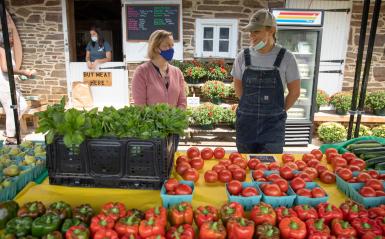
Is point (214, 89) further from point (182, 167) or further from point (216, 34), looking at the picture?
point (182, 167)

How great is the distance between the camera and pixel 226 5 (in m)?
7.28

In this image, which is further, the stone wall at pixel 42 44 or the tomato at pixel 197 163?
the stone wall at pixel 42 44

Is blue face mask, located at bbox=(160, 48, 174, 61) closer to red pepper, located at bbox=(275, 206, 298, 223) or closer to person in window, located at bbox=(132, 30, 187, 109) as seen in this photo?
person in window, located at bbox=(132, 30, 187, 109)

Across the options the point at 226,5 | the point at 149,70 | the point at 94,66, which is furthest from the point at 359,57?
the point at 94,66

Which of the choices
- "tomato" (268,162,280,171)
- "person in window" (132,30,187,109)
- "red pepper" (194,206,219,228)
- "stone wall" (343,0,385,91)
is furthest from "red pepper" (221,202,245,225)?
"stone wall" (343,0,385,91)

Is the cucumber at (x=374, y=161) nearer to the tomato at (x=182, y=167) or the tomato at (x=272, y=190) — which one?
the tomato at (x=272, y=190)

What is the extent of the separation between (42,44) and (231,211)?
24.1ft

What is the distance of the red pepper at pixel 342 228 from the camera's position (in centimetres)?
165

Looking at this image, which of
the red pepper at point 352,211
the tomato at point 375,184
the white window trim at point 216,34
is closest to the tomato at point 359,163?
the tomato at point 375,184

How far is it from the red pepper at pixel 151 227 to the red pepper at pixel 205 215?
0.21 meters

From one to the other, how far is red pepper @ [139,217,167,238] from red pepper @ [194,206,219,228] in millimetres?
209

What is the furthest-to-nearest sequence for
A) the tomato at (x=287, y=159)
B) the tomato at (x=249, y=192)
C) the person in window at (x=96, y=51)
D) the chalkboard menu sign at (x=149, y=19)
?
1. the person in window at (x=96, y=51)
2. the chalkboard menu sign at (x=149, y=19)
3. the tomato at (x=287, y=159)
4. the tomato at (x=249, y=192)

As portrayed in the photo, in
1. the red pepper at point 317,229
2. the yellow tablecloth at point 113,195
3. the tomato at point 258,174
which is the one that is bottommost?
the yellow tablecloth at point 113,195

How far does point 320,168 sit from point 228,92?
4.51m
